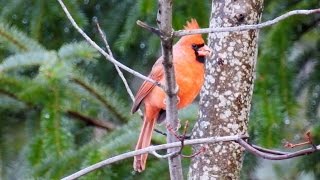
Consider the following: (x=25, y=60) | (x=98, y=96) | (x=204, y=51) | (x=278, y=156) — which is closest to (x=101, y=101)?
(x=98, y=96)

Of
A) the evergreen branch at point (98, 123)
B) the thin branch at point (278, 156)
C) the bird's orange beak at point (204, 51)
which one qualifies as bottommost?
the evergreen branch at point (98, 123)

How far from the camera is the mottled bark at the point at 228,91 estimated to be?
8.73ft

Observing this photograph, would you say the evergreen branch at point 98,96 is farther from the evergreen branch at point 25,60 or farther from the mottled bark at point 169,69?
the mottled bark at point 169,69

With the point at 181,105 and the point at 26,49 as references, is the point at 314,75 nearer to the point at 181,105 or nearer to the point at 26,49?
the point at 181,105

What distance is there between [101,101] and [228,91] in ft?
2.67

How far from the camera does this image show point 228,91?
8.73 feet

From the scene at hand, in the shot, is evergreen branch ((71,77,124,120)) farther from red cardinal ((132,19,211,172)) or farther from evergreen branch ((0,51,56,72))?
red cardinal ((132,19,211,172))

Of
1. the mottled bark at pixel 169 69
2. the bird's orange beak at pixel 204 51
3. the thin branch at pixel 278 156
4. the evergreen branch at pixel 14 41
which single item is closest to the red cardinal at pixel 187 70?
the bird's orange beak at pixel 204 51

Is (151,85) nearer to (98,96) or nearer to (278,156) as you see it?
(98,96)

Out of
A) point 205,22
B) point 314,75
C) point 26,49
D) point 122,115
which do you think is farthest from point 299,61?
point 26,49

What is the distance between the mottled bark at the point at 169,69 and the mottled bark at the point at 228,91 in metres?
0.38

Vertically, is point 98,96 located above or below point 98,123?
above

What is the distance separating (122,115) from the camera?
11.2 feet

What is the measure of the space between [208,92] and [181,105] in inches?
8.2
